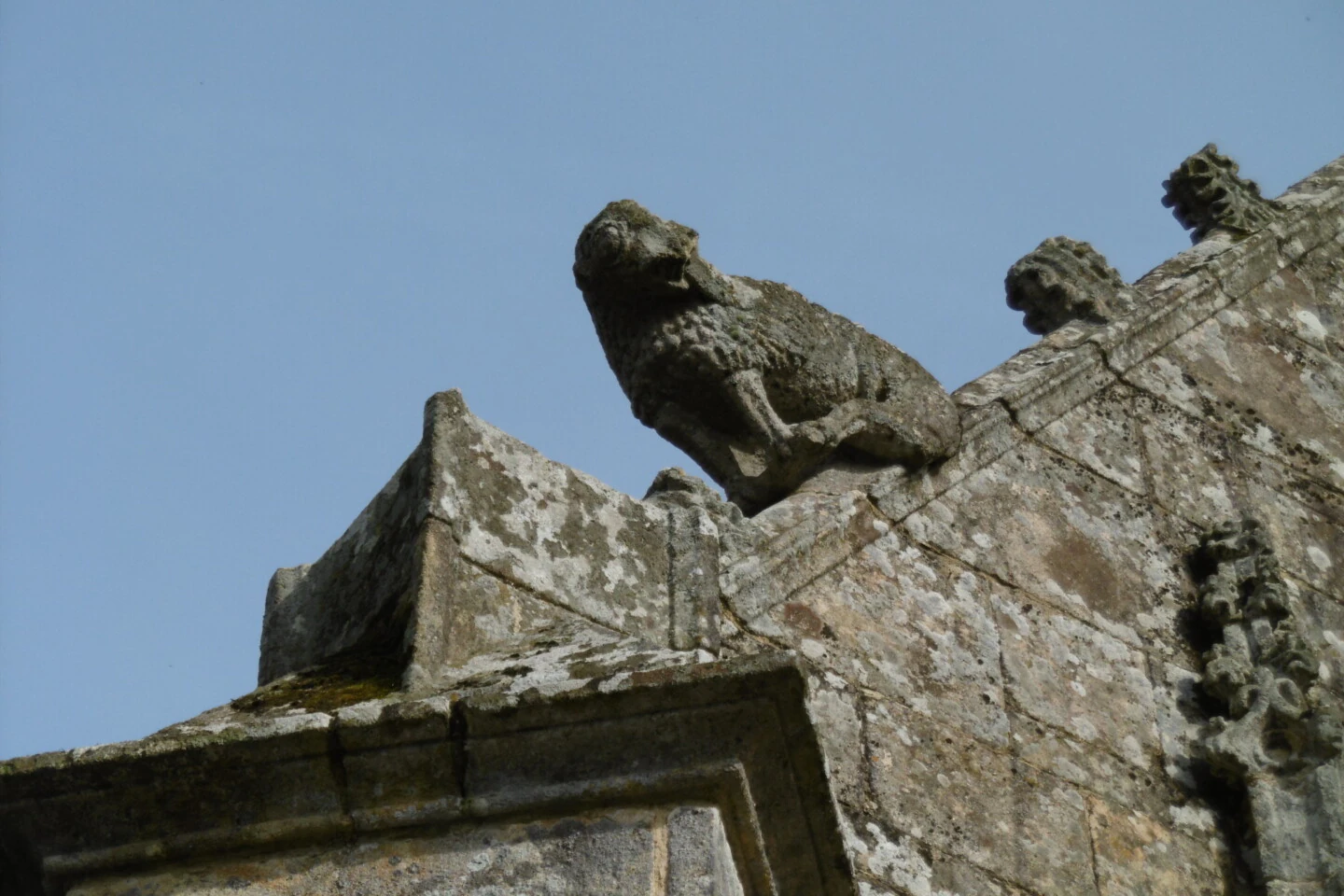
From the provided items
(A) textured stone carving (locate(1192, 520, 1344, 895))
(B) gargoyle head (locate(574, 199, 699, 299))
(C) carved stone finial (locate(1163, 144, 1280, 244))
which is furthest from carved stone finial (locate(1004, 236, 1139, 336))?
(B) gargoyle head (locate(574, 199, 699, 299))

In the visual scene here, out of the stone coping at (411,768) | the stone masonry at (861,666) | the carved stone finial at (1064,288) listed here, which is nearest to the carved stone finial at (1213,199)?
the stone masonry at (861,666)

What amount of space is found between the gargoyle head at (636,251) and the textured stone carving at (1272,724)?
185 centimetres

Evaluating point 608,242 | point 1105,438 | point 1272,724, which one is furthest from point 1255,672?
point 608,242

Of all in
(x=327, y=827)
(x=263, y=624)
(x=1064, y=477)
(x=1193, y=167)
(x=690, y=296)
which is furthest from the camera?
(x=1193, y=167)

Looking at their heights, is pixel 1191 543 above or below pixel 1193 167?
below

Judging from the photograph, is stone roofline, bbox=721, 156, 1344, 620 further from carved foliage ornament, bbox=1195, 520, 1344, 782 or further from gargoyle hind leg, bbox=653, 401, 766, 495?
carved foliage ornament, bbox=1195, 520, 1344, 782

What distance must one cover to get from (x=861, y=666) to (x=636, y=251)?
122 cm

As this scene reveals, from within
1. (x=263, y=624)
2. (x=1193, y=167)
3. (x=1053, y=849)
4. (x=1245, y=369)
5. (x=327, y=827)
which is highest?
(x=1193, y=167)

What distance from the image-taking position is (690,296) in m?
6.06

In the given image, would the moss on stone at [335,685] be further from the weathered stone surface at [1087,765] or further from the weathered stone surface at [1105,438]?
the weathered stone surface at [1105,438]

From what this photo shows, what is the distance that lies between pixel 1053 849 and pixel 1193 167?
171 inches

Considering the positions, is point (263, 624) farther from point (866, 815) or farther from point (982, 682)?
point (982, 682)

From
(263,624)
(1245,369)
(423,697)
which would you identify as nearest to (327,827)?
(423,697)

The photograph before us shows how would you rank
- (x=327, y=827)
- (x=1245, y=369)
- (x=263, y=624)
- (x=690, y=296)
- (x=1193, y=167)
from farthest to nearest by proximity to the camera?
(x=1193, y=167), (x=1245, y=369), (x=690, y=296), (x=263, y=624), (x=327, y=827)
